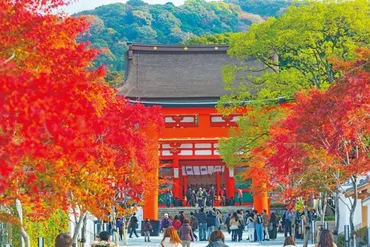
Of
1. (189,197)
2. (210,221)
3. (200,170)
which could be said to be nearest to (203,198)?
(189,197)

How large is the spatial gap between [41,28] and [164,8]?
124m

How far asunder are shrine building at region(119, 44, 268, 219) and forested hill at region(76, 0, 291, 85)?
54.8 m

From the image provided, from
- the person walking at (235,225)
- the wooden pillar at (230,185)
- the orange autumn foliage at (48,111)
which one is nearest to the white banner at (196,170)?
the wooden pillar at (230,185)

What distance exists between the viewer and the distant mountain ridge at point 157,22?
125500 mm

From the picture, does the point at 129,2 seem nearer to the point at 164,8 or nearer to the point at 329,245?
the point at 164,8

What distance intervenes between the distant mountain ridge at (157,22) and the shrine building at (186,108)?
53787mm

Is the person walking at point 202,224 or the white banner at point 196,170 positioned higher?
the white banner at point 196,170

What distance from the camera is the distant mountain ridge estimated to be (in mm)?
125500

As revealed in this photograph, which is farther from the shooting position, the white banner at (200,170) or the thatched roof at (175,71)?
the white banner at (200,170)

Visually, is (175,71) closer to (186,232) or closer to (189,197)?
(189,197)

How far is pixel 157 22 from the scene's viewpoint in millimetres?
131375

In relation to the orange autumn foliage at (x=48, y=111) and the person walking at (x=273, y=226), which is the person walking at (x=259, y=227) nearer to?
the person walking at (x=273, y=226)

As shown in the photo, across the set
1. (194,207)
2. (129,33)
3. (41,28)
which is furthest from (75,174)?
(129,33)

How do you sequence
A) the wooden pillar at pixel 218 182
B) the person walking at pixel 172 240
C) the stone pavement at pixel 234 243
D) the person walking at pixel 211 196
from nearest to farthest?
the person walking at pixel 172 240 → the stone pavement at pixel 234 243 → the person walking at pixel 211 196 → the wooden pillar at pixel 218 182
